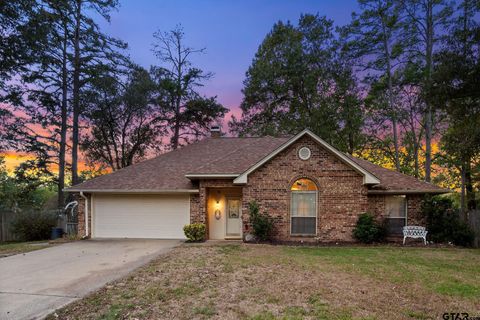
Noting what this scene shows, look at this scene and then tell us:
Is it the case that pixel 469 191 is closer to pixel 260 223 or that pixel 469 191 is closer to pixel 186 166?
pixel 260 223

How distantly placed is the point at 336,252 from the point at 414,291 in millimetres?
4180

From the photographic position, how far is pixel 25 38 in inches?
364

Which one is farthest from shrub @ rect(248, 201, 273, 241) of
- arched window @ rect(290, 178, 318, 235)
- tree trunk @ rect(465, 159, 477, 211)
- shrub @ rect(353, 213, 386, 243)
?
tree trunk @ rect(465, 159, 477, 211)

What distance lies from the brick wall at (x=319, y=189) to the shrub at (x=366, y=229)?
0.24 meters

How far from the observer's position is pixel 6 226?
51.4 feet

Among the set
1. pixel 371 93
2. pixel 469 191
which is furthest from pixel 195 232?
pixel 469 191

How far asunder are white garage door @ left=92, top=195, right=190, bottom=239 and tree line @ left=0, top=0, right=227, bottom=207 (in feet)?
22.0

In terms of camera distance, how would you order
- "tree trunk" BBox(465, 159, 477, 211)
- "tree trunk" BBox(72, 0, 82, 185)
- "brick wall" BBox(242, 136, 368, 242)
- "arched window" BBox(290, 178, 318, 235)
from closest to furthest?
"brick wall" BBox(242, 136, 368, 242) → "arched window" BBox(290, 178, 318, 235) → "tree trunk" BBox(72, 0, 82, 185) → "tree trunk" BBox(465, 159, 477, 211)

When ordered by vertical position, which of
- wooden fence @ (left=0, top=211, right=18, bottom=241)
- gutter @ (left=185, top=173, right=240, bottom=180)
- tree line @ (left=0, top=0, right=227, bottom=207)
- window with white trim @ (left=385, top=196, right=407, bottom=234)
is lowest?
wooden fence @ (left=0, top=211, right=18, bottom=241)

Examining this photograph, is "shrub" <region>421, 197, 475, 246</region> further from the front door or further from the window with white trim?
the front door

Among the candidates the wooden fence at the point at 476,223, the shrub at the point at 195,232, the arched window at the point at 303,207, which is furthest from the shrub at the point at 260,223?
the wooden fence at the point at 476,223

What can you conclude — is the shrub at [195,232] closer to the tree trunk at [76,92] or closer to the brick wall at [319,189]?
the brick wall at [319,189]

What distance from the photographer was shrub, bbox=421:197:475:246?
461 inches

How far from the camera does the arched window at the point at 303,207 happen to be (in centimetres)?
1209
